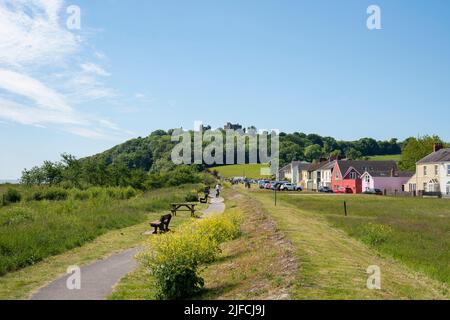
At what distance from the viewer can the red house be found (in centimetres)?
9171

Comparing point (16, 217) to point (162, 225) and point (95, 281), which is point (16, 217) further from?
point (95, 281)

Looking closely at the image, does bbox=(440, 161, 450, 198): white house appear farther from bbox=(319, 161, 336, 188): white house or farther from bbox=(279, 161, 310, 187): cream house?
bbox=(279, 161, 310, 187): cream house

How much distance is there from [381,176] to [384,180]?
871 millimetres

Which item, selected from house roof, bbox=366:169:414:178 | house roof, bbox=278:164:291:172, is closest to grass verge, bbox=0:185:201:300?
house roof, bbox=366:169:414:178

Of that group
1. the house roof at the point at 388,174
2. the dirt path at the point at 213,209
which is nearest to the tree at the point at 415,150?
the house roof at the point at 388,174

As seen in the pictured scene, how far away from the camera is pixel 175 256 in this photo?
486 inches

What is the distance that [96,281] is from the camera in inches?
554

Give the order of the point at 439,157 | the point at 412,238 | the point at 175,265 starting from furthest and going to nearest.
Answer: the point at 439,157
the point at 412,238
the point at 175,265

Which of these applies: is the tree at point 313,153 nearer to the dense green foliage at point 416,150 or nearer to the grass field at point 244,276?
the dense green foliage at point 416,150

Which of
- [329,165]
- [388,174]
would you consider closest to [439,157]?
[388,174]

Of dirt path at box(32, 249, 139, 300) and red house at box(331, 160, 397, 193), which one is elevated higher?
red house at box(331, 160, 397, 193)

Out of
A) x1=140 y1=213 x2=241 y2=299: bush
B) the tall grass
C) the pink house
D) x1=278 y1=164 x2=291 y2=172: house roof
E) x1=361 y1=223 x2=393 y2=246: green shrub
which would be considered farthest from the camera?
x1=278 y1=164 x2=291 y2=172: house roof

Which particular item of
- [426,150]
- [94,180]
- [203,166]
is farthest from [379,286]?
[203,166]

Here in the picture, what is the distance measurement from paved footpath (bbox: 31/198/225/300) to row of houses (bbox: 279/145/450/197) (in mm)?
62993
